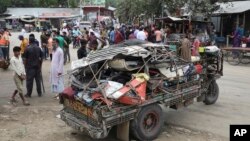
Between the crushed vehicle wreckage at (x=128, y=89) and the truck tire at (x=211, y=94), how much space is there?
4.17ft

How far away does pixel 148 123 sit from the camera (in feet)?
23.9

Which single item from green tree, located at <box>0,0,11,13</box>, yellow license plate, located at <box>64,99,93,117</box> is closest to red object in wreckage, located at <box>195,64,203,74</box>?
yellow license plate, located at <box>64,99,93,117</box>

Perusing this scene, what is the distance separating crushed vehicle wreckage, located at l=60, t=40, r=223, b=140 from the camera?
6.66m

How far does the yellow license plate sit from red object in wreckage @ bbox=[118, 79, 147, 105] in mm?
555

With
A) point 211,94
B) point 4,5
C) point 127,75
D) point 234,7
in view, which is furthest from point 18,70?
point 4,5

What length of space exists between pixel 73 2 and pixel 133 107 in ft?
280

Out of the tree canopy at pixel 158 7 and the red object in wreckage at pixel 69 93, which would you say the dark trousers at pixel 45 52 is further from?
the red object in wreckage at pixel 69 93

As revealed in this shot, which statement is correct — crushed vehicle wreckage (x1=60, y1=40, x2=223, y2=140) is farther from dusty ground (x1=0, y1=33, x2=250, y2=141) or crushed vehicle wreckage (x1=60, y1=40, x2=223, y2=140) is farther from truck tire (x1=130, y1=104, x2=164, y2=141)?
dusty ground (x1=0, y1=33, x2=250, y2=141)

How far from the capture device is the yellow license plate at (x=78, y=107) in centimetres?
675

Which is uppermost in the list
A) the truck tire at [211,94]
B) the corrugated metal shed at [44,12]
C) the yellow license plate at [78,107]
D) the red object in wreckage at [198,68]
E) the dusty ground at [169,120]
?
the corrugated metal shed at [44,12]

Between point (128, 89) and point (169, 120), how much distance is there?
7.18 ft

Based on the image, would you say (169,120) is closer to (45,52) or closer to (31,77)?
(31,77)

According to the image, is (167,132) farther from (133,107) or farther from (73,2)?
(73,2)

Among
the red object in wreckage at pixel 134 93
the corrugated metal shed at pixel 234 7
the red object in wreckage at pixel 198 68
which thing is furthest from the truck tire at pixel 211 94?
the corrugated metal shed at pixel 234 7
